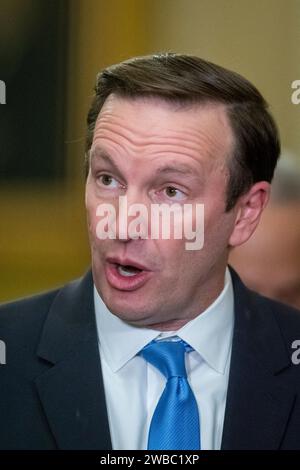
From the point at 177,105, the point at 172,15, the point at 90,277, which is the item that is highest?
the point at 172,15

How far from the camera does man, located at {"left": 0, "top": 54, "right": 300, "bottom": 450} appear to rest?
3.49ft

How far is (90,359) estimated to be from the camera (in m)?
1.10

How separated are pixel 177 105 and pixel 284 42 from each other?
0.25 m

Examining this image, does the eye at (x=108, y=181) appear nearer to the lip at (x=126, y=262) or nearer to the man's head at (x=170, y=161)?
the man's head at (x=170, y=161)

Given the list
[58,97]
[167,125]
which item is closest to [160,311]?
[167,125]

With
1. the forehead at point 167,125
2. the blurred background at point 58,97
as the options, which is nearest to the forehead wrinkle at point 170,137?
the forehead at point 167,125

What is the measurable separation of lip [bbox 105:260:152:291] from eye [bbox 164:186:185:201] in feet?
0.36

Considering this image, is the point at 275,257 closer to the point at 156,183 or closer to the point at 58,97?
the point at 156,183

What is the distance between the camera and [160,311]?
1090 millimetres

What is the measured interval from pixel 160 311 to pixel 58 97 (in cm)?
37

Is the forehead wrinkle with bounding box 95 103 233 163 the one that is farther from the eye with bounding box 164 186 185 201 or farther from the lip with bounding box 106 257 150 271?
the lip with bounding box 106 257 150 271

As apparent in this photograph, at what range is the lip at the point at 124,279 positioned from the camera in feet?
3.48
